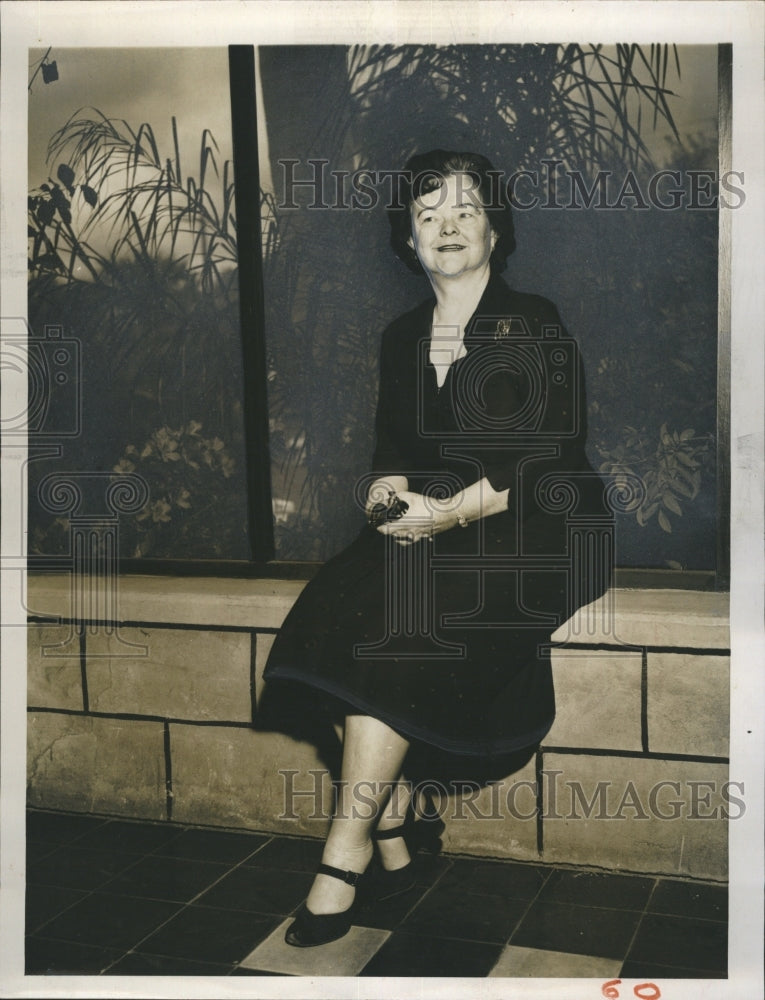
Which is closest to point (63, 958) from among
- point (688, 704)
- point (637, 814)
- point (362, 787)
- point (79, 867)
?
point (79, 867)

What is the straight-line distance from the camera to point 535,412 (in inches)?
104

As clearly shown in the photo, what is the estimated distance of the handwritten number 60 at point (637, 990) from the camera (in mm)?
2463

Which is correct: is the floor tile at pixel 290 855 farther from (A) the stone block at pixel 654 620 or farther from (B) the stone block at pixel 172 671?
(A) the stone block at pixel 654 620

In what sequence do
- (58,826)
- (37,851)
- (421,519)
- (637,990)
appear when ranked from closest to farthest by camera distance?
(637,990)
(421,519)
(37,851)
(58,826)

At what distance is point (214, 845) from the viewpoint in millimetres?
2838

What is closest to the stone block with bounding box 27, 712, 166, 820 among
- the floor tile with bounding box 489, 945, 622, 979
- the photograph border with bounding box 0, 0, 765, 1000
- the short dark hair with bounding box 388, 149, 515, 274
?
the photograph border with bounding box 0, 0, 765, 1000

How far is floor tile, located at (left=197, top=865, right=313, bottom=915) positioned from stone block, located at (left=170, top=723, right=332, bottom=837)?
5.1 inches

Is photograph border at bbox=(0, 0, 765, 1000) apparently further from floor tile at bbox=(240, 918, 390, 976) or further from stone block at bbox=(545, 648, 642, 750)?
stone block at bbox=(545, 648, 642, 750)

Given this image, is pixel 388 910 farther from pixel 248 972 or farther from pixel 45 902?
pixel 45 902

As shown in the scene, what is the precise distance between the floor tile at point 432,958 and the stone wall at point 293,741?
11.2 inches

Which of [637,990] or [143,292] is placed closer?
[637,990]

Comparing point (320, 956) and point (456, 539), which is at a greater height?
point (456, 539)

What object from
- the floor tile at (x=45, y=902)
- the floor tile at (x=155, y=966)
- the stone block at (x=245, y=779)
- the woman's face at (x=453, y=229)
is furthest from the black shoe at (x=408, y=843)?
the woman's face at (x=453, y=229)

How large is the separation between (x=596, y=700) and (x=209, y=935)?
45.4 inches
